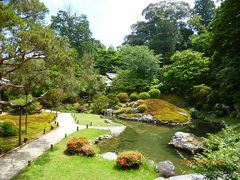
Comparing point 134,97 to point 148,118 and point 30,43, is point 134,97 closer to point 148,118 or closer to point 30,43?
point 148,118

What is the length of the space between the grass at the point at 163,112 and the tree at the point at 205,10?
41.7 meters

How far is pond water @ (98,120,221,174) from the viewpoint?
17.2m

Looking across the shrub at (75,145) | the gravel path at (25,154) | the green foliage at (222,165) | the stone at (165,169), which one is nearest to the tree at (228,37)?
the stone at (165,169)

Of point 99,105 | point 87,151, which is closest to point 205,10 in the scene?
point 99,105

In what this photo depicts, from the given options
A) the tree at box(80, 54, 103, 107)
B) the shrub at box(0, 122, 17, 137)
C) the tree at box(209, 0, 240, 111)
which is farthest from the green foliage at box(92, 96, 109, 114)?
the shrub at box(0, 122, 17, 137)

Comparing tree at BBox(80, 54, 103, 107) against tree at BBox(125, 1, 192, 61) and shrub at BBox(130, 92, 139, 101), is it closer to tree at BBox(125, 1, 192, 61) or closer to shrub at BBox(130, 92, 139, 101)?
shrub at BBox(130, 92, 139, 101)

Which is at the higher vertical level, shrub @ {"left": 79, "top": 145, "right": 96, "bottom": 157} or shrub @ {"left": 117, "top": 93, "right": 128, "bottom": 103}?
shrub @ {"left": 117, "top": 93, "right": 128, "bottom": 103}

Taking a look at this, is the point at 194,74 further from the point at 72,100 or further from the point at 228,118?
the point at 72,100

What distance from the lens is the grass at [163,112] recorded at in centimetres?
3188

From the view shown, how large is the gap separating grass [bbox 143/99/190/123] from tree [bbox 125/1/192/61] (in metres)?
23.9

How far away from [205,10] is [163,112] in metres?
46.3

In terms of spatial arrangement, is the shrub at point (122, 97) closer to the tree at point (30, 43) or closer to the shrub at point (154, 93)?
the shrub at point (154, 93)

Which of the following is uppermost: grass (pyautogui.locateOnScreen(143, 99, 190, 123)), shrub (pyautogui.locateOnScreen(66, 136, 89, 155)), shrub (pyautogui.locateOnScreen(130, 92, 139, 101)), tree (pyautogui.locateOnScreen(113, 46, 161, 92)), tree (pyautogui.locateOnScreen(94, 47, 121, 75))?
tree (pyautogui.locateOnScreen(94, 47, 121, 75))

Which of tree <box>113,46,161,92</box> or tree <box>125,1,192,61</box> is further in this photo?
tree <box>125,1,192,61</box>
